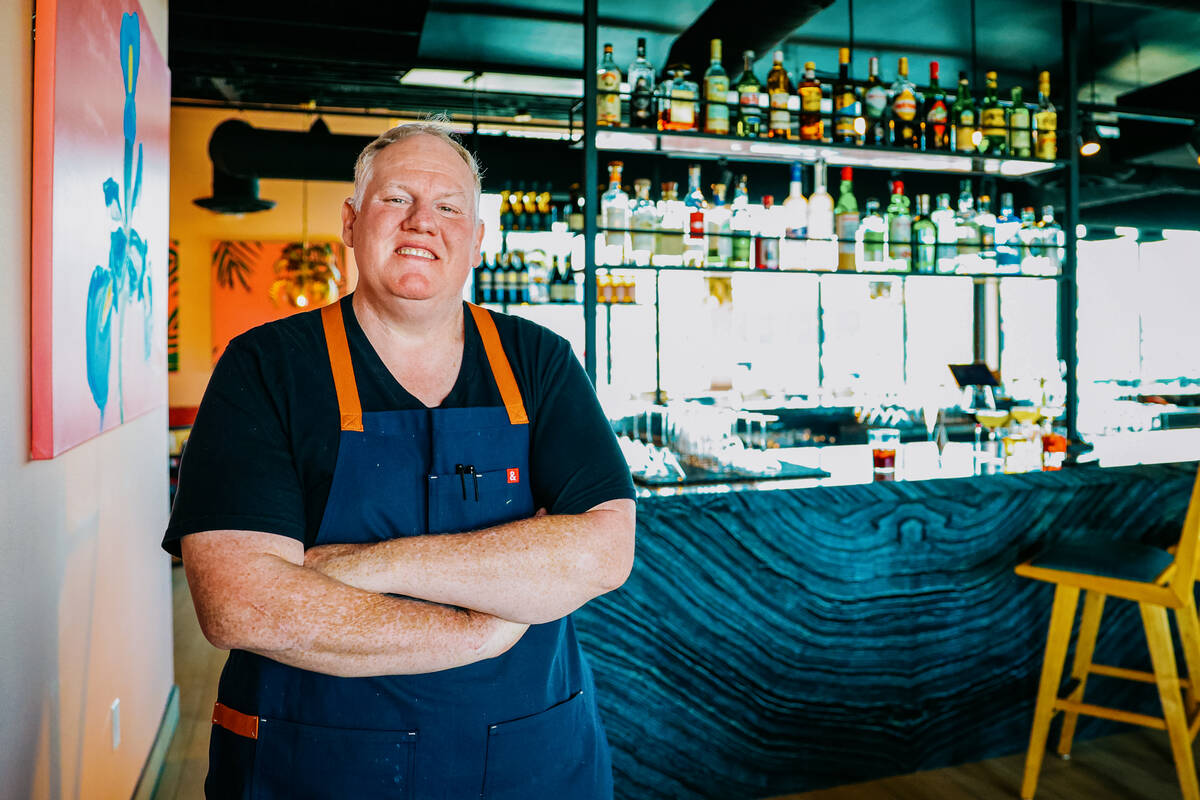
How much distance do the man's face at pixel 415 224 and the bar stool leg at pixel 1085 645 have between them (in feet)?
7.57

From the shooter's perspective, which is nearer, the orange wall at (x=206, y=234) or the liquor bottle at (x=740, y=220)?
the liquor bottle at (x=740, y=220)

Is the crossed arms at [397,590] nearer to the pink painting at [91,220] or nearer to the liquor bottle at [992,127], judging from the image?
the pink painting at [91,220]

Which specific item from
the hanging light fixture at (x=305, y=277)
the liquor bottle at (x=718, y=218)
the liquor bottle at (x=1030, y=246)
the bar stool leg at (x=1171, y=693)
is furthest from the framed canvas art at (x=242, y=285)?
the bar stool leg at (x=1171, y=693)

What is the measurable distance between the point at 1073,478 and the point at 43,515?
2800 millimetres

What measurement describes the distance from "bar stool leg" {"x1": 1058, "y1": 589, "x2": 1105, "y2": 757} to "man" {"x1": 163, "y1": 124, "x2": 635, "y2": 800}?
6.56ft

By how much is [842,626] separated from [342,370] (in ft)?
6.28

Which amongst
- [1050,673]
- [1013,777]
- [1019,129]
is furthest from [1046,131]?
[1013,777]

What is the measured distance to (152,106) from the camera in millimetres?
2572

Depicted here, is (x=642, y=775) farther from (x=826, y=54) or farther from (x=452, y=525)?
(x=826, y=54)

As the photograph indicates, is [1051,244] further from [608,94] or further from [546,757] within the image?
[546,757]

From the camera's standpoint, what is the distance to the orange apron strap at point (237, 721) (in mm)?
1240

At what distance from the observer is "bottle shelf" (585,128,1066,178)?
298cm

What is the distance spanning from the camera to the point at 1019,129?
347 centimetres

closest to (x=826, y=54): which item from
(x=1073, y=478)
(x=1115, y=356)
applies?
(x=1073, y=478)
